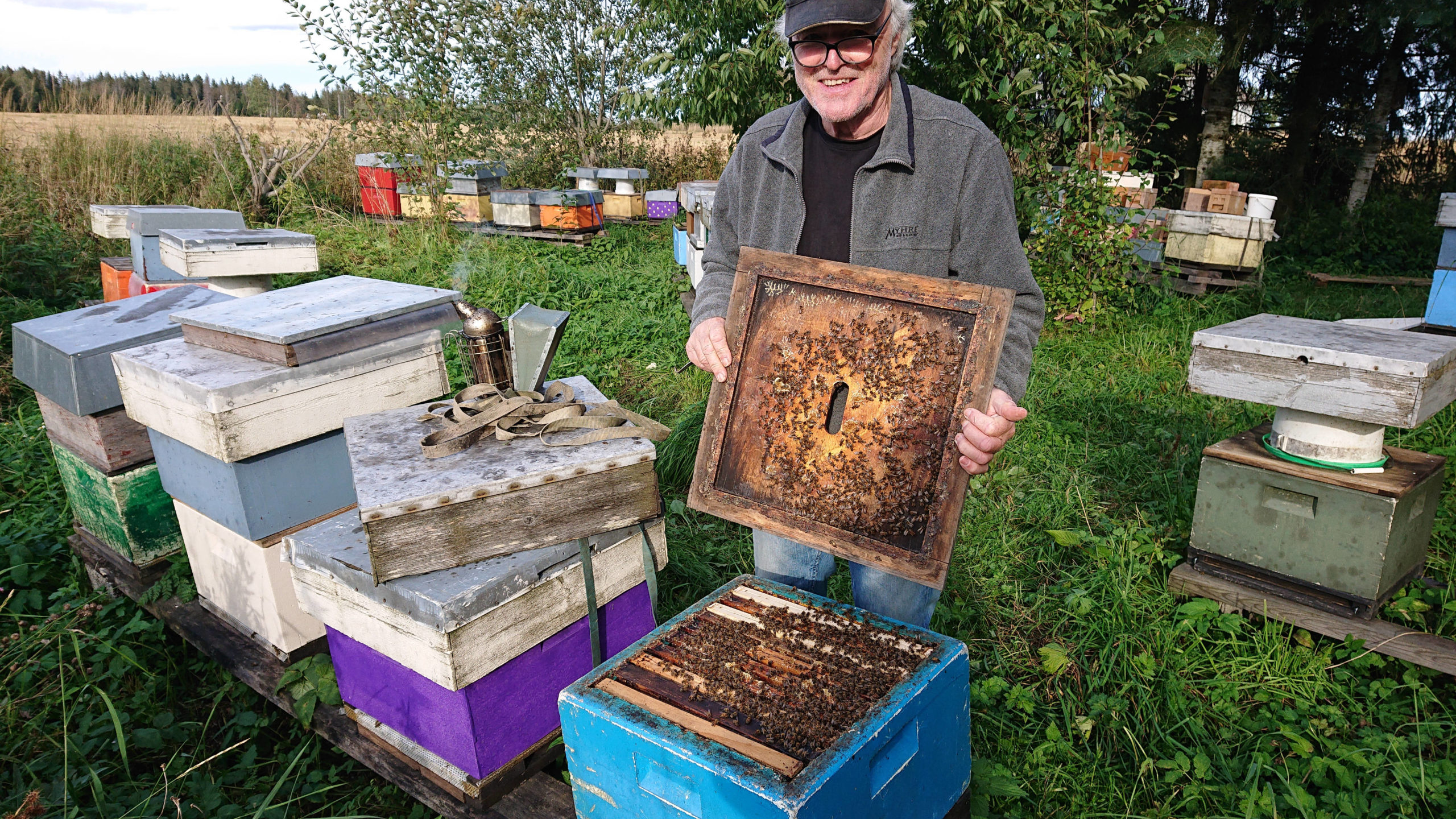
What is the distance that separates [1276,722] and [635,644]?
205 centimetres

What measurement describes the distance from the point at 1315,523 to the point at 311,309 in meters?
3.20

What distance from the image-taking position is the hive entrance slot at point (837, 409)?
5.34ft

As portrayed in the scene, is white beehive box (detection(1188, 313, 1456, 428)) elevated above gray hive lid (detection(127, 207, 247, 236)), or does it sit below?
below

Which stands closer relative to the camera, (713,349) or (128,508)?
(713,349)

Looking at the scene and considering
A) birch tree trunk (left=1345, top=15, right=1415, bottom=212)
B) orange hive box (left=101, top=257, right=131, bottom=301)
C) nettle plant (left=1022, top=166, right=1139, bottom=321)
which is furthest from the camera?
birch tree trunk (left=1345, top=15, right=1415, bottom=212)

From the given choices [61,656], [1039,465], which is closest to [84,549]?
[61,656]

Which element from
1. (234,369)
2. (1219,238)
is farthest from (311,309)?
(1219,238)

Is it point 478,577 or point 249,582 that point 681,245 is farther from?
point 478,577

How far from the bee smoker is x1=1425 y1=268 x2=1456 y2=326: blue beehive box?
5.46m

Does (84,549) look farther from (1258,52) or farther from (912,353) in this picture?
(1258,52)

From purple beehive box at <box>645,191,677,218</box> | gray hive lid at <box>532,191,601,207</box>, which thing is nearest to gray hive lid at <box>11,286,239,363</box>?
gray hive lid at <box>532,191,601,207</box>

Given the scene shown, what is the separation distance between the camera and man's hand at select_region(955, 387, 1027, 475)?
1.39m

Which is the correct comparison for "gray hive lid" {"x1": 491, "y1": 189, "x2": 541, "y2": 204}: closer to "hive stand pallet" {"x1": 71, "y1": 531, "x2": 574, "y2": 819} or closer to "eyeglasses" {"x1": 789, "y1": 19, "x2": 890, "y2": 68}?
"hive stand pallet" {"x1": 71, "y1": 531, "x2": 574, "y2": 819}

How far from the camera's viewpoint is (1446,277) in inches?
→ 188
